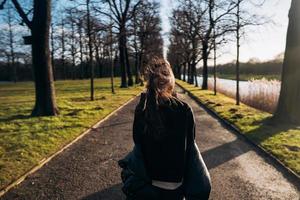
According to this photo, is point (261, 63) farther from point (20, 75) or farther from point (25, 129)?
point (25, 129)

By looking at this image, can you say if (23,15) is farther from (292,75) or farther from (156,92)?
(156,92)

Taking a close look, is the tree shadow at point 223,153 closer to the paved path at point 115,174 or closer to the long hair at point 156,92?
the paved path at point 115,174

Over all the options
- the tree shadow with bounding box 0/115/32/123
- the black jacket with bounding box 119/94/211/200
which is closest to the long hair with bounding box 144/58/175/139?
the black jacket with bounding box 119/94/211/200

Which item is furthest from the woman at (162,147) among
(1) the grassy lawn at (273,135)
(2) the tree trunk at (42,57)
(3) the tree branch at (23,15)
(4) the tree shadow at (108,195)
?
(3) the tree branch at (23,15)

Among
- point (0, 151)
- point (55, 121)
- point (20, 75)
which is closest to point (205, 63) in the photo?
point (55, 121)

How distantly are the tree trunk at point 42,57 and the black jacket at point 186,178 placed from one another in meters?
12.1

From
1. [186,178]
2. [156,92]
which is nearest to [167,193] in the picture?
[186,178]

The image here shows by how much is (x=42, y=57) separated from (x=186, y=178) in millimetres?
12466

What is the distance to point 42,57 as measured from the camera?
47.3 ft

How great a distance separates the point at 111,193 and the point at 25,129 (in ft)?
21.1

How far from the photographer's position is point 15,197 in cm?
598

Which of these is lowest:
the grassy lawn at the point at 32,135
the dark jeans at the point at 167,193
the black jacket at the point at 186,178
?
the grassy lawn at the point at 32,135

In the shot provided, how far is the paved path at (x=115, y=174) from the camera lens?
6.13 meters

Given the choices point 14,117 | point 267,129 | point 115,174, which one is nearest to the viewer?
point 115,174
